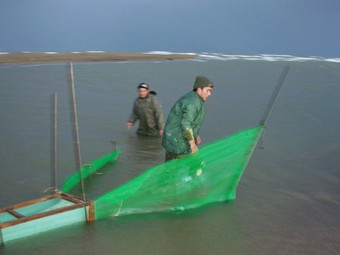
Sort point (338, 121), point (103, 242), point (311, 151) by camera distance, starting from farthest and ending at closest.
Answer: point (338, 121) < point (311, 151) < point (103, 242)

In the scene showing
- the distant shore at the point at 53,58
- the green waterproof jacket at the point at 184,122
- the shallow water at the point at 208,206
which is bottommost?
the distant shore at the point at 53,58

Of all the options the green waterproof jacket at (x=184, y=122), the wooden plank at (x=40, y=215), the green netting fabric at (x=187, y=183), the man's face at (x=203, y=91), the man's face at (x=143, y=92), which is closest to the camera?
the wooden plank at (x=40, y=215)

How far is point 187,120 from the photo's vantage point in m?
5.25

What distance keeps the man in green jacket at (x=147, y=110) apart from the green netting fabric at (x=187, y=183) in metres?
3.50

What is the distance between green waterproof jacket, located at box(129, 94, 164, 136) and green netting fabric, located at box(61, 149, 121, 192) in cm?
149

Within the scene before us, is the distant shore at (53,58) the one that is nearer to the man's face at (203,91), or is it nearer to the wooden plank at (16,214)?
the man's face at (203,91)

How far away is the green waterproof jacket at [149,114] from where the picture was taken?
359 inches

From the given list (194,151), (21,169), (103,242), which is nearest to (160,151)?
(21,169)

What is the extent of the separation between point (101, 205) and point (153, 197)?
0.63 metres

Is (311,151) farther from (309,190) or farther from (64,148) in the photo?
(64,148)

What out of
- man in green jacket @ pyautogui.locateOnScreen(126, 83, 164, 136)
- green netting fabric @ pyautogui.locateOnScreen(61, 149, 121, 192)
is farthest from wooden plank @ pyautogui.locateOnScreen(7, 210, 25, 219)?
man in green jacket @ pyautogui.locateOnScreen(126, 83, 164, 136)

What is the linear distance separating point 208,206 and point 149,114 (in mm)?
3816

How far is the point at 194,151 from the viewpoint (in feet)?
17.3

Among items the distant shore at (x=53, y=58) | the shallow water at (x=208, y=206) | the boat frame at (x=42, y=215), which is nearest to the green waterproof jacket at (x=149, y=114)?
the shallow water at (x=208, y=206)
